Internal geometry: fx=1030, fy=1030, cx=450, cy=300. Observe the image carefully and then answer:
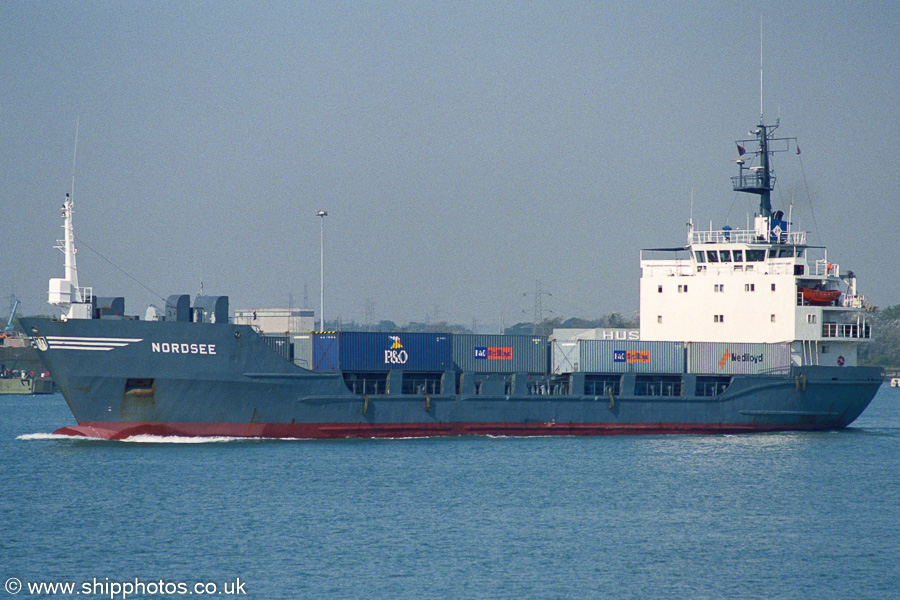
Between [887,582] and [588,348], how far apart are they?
20305mm

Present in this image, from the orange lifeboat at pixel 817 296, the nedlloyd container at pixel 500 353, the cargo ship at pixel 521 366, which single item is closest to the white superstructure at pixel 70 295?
the cargo ship at pixel 521 366

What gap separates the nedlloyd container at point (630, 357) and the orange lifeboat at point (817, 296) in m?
6.12

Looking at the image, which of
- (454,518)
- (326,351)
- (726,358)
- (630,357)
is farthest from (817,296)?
(454,518)

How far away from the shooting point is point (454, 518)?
2666cm

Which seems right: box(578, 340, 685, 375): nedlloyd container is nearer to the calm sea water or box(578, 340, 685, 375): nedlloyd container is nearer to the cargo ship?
the cargo ship

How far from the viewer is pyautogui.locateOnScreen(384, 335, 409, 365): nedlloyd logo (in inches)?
1518

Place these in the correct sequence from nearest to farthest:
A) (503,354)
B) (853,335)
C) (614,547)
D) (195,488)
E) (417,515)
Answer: (614,547) → (417,515) → (195,488) → (503,354) → (853,335)

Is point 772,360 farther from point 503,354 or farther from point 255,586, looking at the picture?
point 255,586

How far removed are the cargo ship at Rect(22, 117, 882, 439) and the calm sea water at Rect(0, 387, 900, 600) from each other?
1.32 meters

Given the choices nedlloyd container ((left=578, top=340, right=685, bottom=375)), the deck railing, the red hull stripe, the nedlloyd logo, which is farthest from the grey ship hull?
the deck railing

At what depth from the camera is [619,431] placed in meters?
41.2

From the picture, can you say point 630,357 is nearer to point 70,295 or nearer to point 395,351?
point 395,351

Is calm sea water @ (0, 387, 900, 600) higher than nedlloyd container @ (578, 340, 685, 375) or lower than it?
lower

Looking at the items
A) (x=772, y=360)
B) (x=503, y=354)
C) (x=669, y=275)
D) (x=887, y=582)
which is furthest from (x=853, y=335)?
(x=887, y=582)
